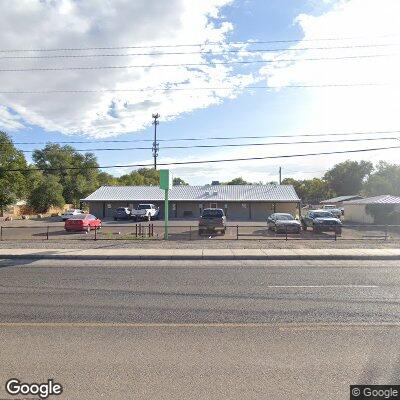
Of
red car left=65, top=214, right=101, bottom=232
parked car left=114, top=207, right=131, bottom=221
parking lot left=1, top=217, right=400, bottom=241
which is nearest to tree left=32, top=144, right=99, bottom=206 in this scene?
parked car left=114, top=207, right=131, bottom=221

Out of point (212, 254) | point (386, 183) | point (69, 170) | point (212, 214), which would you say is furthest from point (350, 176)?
point (212, 254)

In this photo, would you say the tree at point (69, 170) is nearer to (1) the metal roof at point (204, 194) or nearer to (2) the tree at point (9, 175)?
(2) the tree at point (9, 175)

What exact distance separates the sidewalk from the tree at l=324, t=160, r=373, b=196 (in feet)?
318

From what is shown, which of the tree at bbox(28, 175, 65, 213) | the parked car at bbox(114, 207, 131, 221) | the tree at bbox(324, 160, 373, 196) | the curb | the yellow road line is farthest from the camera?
the tree at bbox(324, 160, 373, 196)

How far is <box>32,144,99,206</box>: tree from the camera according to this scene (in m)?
75.6

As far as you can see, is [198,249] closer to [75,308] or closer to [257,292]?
[257,292]

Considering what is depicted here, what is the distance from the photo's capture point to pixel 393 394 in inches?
144

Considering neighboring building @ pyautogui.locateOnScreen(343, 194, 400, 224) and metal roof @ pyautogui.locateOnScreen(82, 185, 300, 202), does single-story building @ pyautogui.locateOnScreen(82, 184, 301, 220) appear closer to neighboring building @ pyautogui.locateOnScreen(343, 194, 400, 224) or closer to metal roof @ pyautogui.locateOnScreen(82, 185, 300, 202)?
metal roof @ pyautogui.locateOnScreen(82, 185, 300, 202)

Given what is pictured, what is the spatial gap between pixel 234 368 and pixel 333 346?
170 centimetres

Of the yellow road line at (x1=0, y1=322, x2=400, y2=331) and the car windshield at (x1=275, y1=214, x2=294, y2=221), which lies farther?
the car windshield at (x1=275, y1=214, x2=294, y2=221)

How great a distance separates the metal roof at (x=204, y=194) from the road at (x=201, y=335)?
35.5m

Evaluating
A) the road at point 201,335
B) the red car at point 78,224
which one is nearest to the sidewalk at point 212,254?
the road at point 201,335

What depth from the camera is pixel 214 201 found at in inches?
1799

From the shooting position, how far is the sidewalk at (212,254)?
14.6 metres
